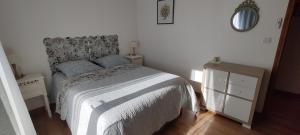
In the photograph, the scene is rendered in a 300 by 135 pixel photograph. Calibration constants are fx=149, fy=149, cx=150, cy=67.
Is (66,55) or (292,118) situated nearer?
(292,118)

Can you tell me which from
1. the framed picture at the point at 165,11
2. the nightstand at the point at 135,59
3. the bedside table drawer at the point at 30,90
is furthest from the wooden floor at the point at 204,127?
the framed picture at the point at 165,11

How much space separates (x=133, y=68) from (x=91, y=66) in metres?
0.74

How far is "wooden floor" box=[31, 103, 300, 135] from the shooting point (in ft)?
6.51

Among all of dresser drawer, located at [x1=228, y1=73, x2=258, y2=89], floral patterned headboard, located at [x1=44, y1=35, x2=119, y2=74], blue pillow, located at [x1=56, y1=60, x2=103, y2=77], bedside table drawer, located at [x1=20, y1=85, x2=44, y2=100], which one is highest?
floral patterned headboard, located at [x1=44, y1=35, x2=119, y2=74]

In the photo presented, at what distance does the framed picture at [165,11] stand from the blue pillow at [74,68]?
170cm

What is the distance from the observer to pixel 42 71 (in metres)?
2.50

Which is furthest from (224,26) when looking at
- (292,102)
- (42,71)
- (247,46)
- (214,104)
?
(42,71)

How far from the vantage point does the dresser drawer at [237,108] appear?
2.01 metres

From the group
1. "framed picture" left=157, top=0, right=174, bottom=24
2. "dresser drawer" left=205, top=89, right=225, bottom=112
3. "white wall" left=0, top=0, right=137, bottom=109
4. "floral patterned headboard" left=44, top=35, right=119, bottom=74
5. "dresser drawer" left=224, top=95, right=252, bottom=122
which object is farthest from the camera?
"framed picture" left=157, top=0, right=174, bottom=24

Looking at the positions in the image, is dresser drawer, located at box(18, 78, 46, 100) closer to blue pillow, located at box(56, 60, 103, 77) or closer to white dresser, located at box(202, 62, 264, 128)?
blue pillow, located at box(56, 60, 103, 77)

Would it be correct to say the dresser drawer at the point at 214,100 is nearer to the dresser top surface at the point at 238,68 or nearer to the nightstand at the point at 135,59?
the dresser top surface at the point at 238,68

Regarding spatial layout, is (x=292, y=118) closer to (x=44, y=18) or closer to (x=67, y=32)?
(x=67, y=32)

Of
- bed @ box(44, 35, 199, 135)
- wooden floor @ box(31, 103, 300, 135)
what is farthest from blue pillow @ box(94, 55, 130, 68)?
wooden floor @ box(31, 103, 300, 135)

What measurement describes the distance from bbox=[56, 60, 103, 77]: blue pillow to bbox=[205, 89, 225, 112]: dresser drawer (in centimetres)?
194
